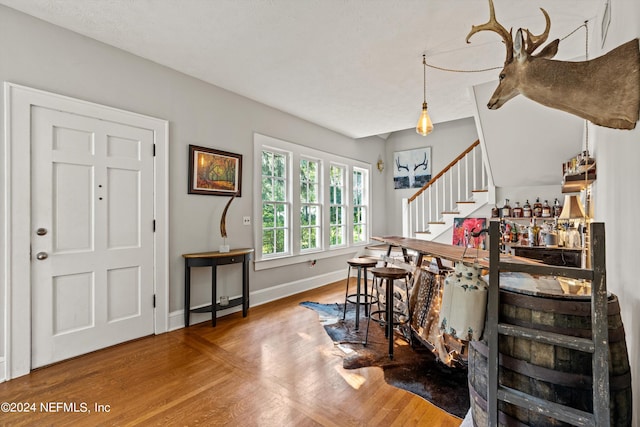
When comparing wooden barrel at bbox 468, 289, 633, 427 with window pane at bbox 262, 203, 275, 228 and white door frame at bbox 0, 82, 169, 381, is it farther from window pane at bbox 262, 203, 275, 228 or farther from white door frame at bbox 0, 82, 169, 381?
window pane at bbox 262, 203, 275, 228

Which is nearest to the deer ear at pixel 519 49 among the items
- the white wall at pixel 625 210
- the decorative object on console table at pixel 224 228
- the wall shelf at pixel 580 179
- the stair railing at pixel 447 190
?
the white wall at pixel 625 210

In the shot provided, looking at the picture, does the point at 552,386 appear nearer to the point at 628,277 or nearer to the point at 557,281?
the point at 557,281

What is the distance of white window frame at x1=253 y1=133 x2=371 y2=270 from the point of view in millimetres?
3990

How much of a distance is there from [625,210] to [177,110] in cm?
360

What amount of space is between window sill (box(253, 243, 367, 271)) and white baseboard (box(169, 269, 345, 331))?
309 mm

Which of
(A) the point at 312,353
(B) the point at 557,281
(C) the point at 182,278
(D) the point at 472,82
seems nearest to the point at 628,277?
(B) the point at 557,281

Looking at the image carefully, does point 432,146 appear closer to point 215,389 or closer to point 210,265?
point 210,265

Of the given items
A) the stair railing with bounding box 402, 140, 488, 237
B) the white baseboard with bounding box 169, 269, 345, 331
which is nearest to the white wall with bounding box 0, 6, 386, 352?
the white baseboard with bounding box 169, 269, 345, 331

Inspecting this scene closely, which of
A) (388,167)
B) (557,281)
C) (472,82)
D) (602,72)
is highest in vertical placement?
(472,82)

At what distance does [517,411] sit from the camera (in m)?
1.02

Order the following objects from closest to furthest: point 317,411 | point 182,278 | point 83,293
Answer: point 317,411
point 83,293
point 182,278

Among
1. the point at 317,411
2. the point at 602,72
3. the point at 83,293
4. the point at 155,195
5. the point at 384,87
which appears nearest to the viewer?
the point at 602,72

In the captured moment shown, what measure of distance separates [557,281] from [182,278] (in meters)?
3.21

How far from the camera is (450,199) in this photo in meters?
4.91
